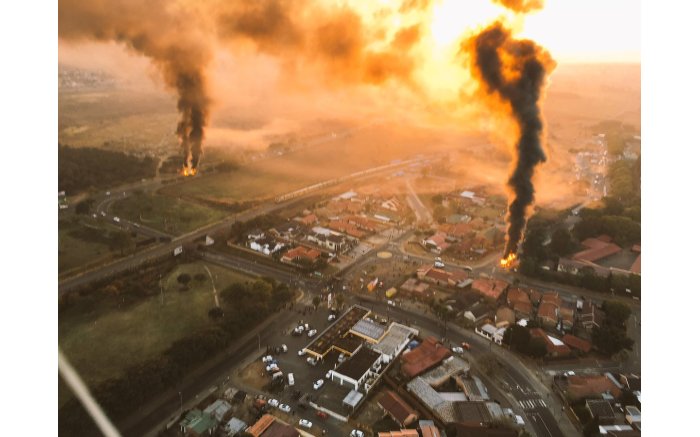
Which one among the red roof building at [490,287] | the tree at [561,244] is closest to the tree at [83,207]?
the red roof building at [490,287]

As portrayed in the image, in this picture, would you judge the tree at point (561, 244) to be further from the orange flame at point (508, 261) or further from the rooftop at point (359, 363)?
the rooftop at point (359, 363)

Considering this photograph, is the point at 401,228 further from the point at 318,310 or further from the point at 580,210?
the point at 580,210

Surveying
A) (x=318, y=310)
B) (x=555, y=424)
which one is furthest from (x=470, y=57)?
(x=555, y=424)

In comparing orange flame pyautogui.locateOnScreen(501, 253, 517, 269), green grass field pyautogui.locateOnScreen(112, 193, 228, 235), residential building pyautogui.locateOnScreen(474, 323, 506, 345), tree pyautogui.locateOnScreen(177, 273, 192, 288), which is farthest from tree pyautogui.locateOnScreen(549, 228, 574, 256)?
green grass field pyautogui.locateOnScreen(112, 193, 228, 235)

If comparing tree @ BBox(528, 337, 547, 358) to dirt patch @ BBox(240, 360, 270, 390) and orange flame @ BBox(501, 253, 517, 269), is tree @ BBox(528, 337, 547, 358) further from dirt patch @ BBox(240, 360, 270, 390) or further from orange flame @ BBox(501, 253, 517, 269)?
dirt patch @ BBox(240, 360, 270, 390)

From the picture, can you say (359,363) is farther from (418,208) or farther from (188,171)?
(188,171)

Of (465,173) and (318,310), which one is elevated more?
(465,173)

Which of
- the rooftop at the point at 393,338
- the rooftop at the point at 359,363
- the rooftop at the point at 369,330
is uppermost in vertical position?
the rooftop at the point at 369,330
